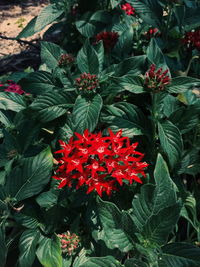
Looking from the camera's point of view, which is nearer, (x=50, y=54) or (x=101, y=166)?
(x=101, y=166)

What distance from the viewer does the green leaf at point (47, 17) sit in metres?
1.84

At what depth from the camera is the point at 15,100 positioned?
4.91 feet

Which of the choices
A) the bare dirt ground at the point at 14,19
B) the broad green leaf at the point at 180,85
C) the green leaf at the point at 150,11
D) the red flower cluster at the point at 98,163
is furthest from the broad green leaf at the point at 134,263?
the bare dirt ground at the point at 14,19

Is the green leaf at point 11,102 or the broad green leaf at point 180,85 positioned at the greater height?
the broad green leaf at point 180,85

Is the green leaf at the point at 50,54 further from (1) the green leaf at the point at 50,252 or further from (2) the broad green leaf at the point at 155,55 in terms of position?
(1) the green leaf at the point at 50,252

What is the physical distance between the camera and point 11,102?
148 centimetres

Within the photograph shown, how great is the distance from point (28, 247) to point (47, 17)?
4.39ft

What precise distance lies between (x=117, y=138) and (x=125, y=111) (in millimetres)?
207

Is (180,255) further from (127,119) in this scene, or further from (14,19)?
(14,19)

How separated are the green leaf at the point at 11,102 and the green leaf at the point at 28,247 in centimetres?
58

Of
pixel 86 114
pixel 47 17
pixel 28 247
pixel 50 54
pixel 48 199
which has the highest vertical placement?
pixel 47 17

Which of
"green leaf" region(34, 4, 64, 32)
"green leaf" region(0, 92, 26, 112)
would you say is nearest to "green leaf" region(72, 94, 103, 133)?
"green leaf" region(0, 92, 26, 112)

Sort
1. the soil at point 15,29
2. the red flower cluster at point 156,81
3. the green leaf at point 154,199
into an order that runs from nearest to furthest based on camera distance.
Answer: the green leaf at point 154,199 < the red flower cluster at point 156,81 < the soil at point 15,29

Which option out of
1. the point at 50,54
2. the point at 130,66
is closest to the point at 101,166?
the point at 130,66
